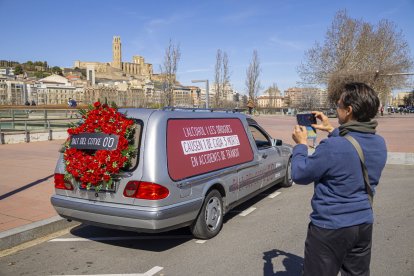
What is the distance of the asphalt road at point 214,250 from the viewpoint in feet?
13.3

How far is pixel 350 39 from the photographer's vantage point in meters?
48.2

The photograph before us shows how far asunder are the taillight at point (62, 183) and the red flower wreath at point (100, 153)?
169mm

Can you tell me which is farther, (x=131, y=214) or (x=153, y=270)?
(x=131, y=214)

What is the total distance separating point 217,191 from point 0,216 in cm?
337

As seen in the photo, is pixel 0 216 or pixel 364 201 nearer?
pixel 364 201

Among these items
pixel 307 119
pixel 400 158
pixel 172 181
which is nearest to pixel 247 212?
pixel 172 181

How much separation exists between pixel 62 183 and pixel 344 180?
3.73 m

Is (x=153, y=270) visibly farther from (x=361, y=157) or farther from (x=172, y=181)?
(x=361, y=157)

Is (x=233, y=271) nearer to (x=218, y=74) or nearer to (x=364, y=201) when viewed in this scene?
(x=364, y=201)

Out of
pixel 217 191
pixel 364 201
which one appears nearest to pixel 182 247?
pixel 217 191

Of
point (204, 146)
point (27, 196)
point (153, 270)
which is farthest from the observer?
point (27, 196)

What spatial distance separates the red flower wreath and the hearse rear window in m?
0.51

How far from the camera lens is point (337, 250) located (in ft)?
7.63

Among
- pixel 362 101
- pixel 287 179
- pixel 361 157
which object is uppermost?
pixel 362 101
